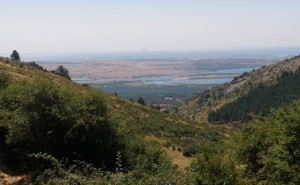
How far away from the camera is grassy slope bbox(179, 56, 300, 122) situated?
146m

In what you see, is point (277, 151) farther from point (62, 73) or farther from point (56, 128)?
point (62, 73)

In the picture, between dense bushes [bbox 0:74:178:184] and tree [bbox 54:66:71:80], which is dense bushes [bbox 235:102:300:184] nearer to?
dense bushes [bbox 0:74:178:184]

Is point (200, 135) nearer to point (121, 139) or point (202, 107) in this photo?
point (121, 139)

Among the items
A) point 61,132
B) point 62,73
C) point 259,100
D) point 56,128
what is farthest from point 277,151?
point 259,100

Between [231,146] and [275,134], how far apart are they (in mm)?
6401

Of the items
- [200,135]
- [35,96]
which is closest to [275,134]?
[35,96]

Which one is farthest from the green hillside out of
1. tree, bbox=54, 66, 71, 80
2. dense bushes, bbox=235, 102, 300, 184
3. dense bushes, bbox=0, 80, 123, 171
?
tree, bbox=54, 66, 71, 80

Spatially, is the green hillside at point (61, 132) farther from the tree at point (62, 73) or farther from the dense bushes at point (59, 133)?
the tree at point (62, 73)

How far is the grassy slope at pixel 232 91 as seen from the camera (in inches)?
5748

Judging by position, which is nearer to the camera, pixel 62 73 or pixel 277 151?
pixel 277 151

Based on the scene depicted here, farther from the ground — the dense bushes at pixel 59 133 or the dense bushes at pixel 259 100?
the dense bushes at pixel 59 133

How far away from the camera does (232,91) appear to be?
516ft

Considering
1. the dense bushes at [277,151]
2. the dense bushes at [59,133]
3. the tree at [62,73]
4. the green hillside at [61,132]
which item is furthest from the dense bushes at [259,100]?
the dense bushes at [59,133]

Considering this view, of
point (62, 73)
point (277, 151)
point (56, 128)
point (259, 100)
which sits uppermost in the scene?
point (56, 128)
